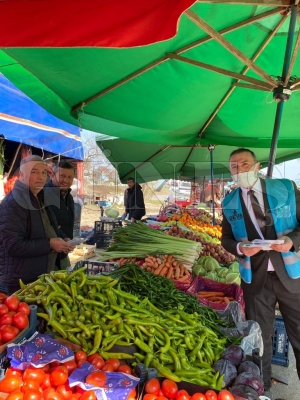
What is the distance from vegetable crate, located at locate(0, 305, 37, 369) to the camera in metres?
1.52

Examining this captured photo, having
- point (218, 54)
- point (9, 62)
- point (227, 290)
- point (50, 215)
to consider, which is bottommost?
point (227, 290)

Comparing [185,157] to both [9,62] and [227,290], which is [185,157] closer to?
[227,290]

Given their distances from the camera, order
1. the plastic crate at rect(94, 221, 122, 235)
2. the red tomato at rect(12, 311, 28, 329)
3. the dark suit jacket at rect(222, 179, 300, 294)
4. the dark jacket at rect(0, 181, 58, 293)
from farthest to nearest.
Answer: the plastic crate at rect(94, 221, 122, 235)
the dark jacket at rect(0, 181, 58, 293)
the dark suit jacket at rect(222, 179, 300, 294)
the red tomato at rect(12, 311, 28, 329)

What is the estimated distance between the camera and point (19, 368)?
1.47m

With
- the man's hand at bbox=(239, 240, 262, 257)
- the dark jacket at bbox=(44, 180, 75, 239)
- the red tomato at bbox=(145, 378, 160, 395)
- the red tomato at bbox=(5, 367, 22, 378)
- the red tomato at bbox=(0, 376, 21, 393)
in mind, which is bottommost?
the red tomato at bbox=(145, 378, 160, 395)

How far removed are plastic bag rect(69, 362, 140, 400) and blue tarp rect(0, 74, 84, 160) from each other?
13.6 feet

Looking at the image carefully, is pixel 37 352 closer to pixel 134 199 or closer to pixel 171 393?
pixel 171 393

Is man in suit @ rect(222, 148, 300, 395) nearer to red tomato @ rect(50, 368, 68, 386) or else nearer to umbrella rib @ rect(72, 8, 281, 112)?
umbrella rib @ rect(72, 8, 281, 112)

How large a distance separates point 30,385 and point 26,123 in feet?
15.2

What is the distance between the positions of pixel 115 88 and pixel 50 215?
1.70 metres

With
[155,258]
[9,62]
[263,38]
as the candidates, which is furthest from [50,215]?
[263,38]

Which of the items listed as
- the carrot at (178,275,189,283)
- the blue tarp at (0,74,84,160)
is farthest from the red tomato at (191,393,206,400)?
the blue tarp at (0,74,84,160)

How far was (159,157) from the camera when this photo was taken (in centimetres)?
992

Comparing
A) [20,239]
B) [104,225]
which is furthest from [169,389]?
[104,225]
